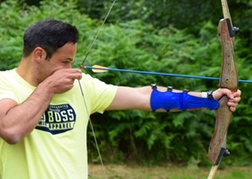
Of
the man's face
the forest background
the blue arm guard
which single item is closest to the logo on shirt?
the man's face

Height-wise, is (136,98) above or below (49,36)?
below

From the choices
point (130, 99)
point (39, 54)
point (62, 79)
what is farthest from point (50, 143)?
point (130, 99)

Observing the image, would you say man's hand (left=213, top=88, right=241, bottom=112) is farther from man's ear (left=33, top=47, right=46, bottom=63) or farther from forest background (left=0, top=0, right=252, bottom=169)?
forest background (left=0, top=0, right=252, bottom=169)

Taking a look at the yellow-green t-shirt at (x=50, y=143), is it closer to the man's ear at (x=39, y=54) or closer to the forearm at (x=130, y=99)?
the man's ear at (x=39, y=54)

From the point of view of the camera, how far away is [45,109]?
2447 mm

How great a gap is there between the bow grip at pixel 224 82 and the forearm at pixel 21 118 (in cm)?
93

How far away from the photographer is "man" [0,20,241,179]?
7.88ft

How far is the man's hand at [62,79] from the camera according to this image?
2482mm

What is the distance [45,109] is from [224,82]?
3.07ft

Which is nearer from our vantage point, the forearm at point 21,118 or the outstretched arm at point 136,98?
the forearm at point 21,118

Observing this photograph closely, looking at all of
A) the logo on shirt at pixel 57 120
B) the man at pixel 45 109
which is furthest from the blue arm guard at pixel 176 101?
the logo on shirt at pixel 57 120

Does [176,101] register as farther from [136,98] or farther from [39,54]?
[39,54]

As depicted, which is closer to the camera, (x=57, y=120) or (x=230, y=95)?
(x=57, y=120)

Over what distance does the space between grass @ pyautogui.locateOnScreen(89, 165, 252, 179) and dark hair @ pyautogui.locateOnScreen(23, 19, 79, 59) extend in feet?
11.2
